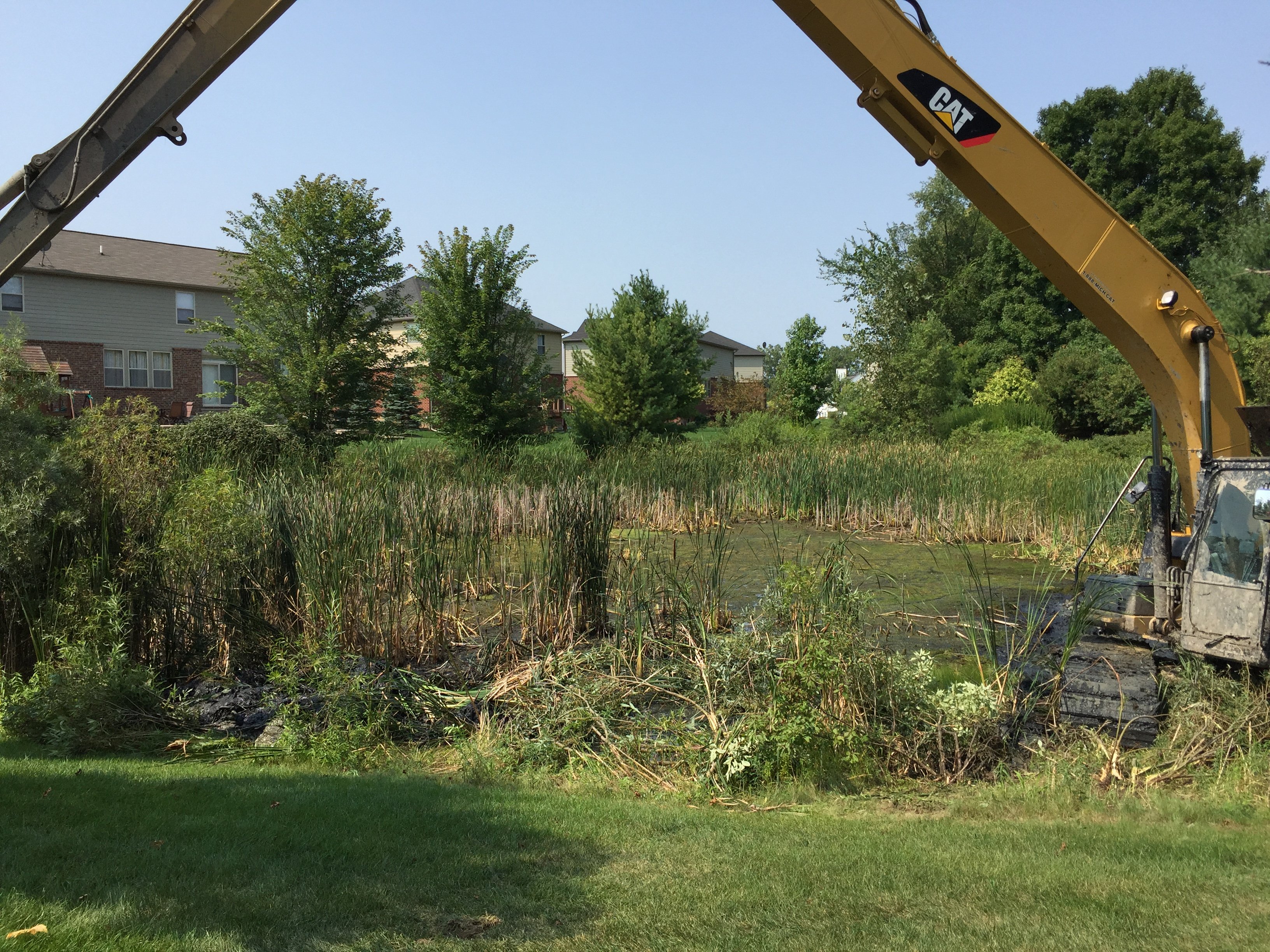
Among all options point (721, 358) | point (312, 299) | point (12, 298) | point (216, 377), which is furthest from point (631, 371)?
point (721, 358)

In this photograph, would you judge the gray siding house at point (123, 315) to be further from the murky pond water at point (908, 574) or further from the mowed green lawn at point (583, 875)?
the mowed green lawn at point (583, 875)

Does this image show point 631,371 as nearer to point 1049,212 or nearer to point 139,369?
point 139,369

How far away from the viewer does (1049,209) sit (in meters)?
6.21

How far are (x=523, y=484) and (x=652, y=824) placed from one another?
408 inches

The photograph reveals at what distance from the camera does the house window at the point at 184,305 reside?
38094 mm

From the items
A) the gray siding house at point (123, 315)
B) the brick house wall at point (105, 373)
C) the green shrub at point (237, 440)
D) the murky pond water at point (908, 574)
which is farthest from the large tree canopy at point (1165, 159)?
the brick house wall at point (105, 373)

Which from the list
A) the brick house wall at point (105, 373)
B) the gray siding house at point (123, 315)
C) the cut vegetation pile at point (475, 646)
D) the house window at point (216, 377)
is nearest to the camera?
the cut vegetation pile at point (475, 646)

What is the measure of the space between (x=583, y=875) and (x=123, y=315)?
126 feet

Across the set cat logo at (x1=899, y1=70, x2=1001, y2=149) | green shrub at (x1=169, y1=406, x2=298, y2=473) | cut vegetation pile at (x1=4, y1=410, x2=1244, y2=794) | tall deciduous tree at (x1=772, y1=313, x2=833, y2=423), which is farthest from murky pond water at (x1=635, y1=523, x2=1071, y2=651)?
tall deciduous tree at (x1=772, y1=313, x2=833, y2=423)

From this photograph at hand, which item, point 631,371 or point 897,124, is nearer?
point 897,124

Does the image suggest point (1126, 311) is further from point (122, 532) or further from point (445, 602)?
point (122, 532)

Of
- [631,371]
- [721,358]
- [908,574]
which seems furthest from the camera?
[721,358]

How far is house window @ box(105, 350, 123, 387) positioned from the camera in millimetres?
36219

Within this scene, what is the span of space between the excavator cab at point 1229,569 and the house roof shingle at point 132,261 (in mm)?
35170
